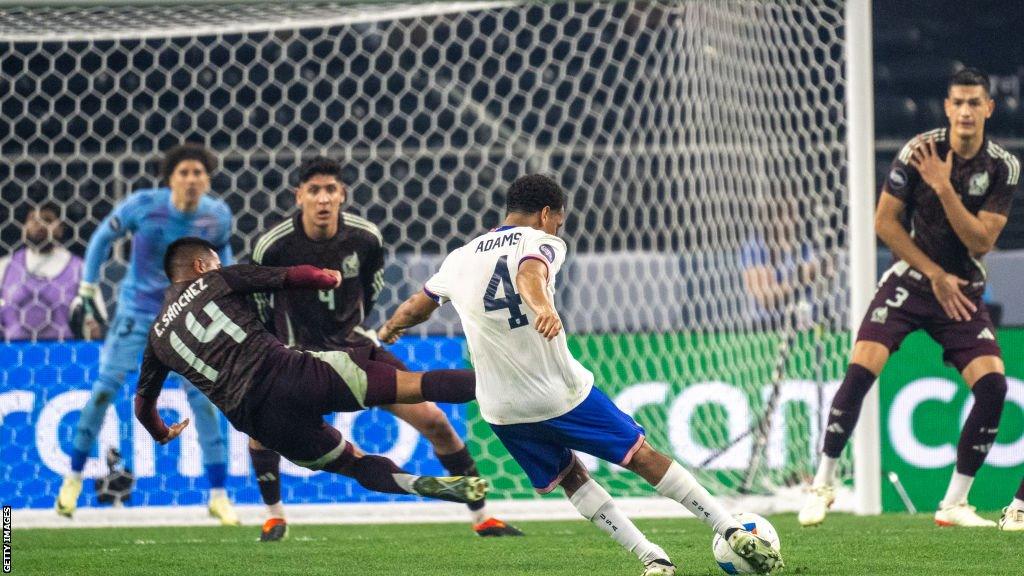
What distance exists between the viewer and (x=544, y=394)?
497 cm

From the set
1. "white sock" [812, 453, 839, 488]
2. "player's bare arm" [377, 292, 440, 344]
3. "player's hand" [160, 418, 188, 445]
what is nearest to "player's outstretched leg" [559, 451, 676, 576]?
"player's bare arm" [377, 292, 440, 344]

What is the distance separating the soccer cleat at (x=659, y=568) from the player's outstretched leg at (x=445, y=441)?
2.05 m

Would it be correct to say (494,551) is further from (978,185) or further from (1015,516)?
(978,185)

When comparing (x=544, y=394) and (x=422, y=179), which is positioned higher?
(x=422, y=179)

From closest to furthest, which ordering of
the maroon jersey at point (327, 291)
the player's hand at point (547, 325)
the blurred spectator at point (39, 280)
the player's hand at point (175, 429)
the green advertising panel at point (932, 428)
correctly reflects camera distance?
the player's hand at point (547, 325), the player's hand at point (175, 429), the maroon jersey at point (327, 291), the green advertising panel at point (932, 428), the blurred spectator at point (39, 280)

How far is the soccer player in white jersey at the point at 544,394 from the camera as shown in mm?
4930

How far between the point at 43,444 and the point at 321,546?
2.57 meters

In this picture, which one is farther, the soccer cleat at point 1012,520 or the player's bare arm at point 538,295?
the soccer cleat at point 1012,520

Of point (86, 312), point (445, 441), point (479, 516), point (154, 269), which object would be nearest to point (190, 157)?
point (154, 269)

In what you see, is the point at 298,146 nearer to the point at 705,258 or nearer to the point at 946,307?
the point at 705,258

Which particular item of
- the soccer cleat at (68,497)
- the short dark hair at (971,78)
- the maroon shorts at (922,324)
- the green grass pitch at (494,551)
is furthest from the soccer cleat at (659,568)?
the soccer cleat at (68,497)

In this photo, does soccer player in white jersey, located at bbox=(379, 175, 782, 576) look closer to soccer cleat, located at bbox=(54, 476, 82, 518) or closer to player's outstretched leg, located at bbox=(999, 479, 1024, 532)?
player's outstretched leg, located at bbox=(999, 479, 1024, 532)

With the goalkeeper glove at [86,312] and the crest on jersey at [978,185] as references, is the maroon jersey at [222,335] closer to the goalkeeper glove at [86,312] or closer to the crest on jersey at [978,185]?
the goalkeeper glove at [86,312]

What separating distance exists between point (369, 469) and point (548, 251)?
4.51ft
